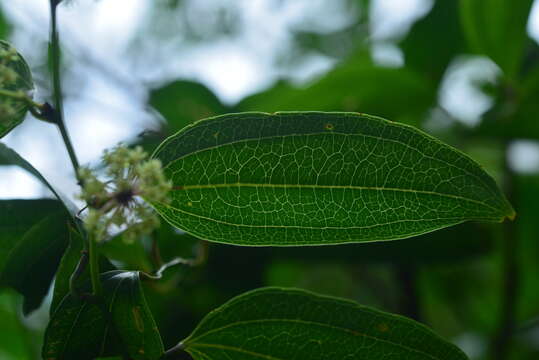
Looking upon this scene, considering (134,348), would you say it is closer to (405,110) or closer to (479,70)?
(405,110)

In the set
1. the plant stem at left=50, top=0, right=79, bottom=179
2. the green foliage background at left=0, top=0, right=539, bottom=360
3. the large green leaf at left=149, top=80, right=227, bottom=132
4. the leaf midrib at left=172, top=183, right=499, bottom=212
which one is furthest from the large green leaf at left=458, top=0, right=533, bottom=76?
the plant stem at left=50, top=0, right=79, bottom=179

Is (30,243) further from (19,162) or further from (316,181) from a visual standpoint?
(316,181)

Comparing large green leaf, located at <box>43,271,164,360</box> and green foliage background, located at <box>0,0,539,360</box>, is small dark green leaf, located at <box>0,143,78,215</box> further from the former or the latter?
green foliage background, located at <box>0,0,539,360</box>

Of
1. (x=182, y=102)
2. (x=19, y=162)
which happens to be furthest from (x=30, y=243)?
(x=182, y=102)

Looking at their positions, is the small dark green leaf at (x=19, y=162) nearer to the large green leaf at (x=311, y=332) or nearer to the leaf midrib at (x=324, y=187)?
the leaf midrib at (x=324, y=187)

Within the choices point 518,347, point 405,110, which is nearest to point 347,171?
point 405,110

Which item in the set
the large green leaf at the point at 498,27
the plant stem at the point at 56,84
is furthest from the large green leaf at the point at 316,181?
the large green leaf at the point at 498,27
